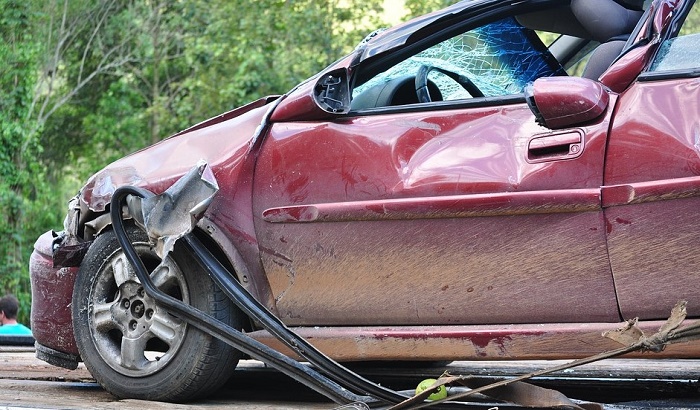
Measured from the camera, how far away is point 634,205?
3.21 metres

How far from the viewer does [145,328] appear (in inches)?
159

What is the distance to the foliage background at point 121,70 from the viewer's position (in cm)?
1859

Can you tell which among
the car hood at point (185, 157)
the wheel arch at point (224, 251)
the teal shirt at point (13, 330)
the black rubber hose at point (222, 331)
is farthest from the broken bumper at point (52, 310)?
the teal shirt at point (13, 330)

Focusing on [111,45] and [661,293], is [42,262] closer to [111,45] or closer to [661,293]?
[661,293]

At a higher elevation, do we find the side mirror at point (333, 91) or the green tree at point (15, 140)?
the side mirror at point (333, 91)

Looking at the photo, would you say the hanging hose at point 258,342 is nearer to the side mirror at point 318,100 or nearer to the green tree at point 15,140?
the side mirror at point 318,100

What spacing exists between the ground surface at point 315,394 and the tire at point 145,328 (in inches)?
4.0

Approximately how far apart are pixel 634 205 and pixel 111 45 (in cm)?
2139

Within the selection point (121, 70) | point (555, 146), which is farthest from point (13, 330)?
point (121, 70)

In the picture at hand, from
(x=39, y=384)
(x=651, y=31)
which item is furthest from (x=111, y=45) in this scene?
(x=651, y=31)

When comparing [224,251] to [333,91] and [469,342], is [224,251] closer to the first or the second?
[333,91]

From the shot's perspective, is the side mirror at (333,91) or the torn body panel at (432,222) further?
the side mirror at (333,91)

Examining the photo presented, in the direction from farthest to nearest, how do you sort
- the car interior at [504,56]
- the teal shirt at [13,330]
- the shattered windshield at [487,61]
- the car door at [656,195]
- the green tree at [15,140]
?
the green tree at [15,140] < the teal shirt at [13,330] < the shattered windshield at [487,61] < the car interior at [504,56] < the car door at [656,195]

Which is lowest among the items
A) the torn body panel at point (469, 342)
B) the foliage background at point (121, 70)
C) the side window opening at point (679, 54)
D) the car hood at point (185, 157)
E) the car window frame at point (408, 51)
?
the foliage background at point (121, 70)
